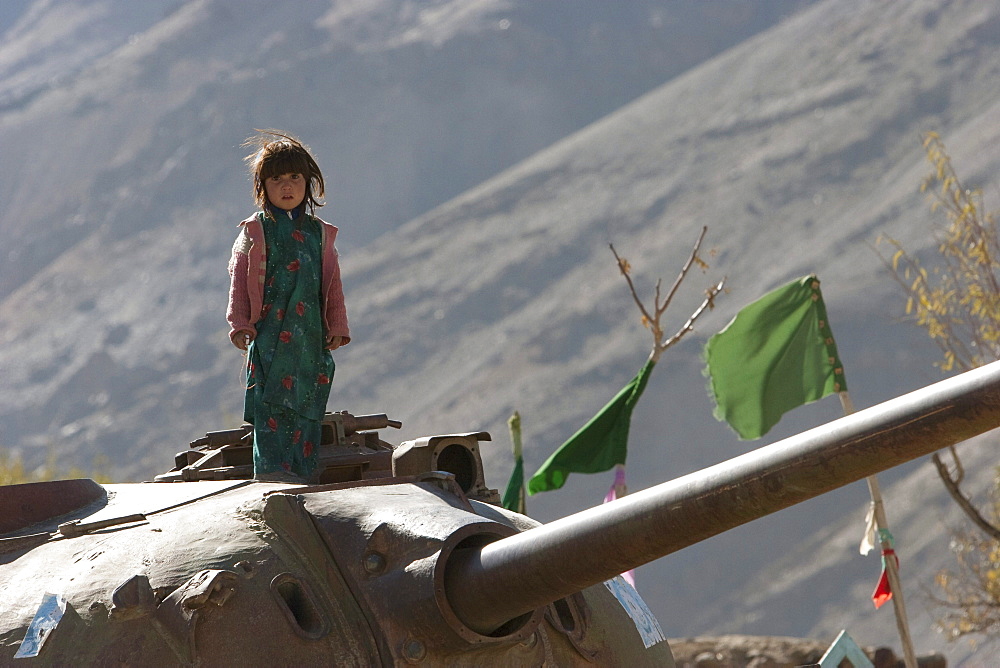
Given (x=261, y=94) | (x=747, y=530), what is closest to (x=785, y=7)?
(x=261, y=94)

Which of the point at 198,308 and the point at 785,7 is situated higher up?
the point at 785,7

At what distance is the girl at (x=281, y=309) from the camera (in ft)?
19.6

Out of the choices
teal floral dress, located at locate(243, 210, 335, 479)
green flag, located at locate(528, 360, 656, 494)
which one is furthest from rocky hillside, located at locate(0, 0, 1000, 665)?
teal floral dress, located at locate(243, 210, 335, 479)

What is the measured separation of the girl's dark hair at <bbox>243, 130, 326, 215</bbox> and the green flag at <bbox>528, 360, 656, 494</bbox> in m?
6.93

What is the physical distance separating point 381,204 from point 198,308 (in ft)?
86.3

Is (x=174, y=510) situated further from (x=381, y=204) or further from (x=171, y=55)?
(x=171, y=55)

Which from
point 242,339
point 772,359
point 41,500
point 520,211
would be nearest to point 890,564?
point 772,359

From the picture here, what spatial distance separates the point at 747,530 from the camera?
83.6 metres

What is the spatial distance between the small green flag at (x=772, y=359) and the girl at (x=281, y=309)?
6.36 m

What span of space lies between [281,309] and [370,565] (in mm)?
1707

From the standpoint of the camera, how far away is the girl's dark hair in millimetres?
5938

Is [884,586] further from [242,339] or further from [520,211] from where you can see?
[520,211]

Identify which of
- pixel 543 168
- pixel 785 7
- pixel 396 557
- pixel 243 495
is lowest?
pixel 396 557

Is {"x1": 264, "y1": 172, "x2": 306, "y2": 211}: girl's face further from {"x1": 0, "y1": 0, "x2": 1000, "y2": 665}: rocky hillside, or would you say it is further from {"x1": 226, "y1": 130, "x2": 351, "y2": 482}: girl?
{"x1": 0, "y1": 0, "x2": 1000, "y2": 665}: rocky hillside
